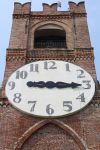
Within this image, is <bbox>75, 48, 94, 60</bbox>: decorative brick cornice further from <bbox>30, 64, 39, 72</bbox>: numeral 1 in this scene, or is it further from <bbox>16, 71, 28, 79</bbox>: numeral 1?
<bbox>16, 71, 28, 79</bbox>: numeral 1

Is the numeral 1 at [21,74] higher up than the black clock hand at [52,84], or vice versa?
the numeral 1 at [21,74]

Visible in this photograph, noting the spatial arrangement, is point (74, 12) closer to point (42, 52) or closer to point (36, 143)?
point (42, 52)

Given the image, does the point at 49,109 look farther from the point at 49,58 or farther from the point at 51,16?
the point at 51,16

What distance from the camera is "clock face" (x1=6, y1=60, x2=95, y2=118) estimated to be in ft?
44.1

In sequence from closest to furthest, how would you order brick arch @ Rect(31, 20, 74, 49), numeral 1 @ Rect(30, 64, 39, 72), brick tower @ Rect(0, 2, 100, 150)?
brick tower @ Rect(0, 2, 100, 150)
numeral 1 @ Rect(30, 64, 39, 72)
brick arch @ Rect(31, 20, 74, 49)

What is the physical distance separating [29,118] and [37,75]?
197 cm

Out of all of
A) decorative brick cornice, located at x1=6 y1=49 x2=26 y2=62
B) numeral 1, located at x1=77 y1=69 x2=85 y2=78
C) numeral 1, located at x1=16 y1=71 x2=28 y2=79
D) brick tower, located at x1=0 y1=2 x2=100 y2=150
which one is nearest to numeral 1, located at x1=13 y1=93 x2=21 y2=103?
brick tower, located at x1=0 y1=2 x2=100 y2=150

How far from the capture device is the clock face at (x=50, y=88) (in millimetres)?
13445

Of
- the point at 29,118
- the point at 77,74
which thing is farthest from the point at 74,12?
the point at 29,118

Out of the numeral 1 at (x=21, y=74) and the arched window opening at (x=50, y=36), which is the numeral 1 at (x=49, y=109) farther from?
the arched window opening at (x=50, y=36)

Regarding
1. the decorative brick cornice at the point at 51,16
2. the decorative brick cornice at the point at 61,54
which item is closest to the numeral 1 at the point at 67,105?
the decorative brick cornice at the point at 61,54

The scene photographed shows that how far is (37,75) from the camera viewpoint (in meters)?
14.8

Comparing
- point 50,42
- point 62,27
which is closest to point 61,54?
point 50,42

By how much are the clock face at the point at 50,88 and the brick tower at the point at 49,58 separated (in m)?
0.21
